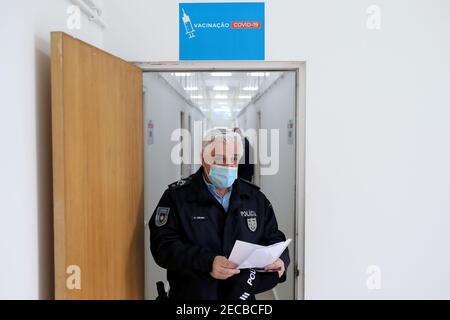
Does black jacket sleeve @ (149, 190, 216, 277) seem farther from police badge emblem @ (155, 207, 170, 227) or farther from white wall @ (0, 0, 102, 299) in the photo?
white wall @ (0, 0, 102, 299)

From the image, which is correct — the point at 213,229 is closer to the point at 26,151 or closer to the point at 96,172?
the point at 96,172

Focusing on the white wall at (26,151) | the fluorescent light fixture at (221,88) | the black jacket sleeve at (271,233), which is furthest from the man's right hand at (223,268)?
the fluorescent light fixture at (221,88)

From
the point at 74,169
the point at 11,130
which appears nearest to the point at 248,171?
the point at 74,169

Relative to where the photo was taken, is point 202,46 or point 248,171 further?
point 248,171

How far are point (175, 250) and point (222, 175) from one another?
470mm

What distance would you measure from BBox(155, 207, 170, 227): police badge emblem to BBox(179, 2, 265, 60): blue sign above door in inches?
37.9

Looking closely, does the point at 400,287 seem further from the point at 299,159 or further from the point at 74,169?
the point at 74,169

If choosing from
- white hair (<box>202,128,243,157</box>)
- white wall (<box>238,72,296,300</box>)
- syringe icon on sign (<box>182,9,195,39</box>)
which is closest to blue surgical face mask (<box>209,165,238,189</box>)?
white hair (<box>202,128,243,157</box>)

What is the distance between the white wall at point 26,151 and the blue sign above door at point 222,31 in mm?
808

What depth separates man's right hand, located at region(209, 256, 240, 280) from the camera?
1.62 metres

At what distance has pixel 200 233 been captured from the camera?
5.89 feet
